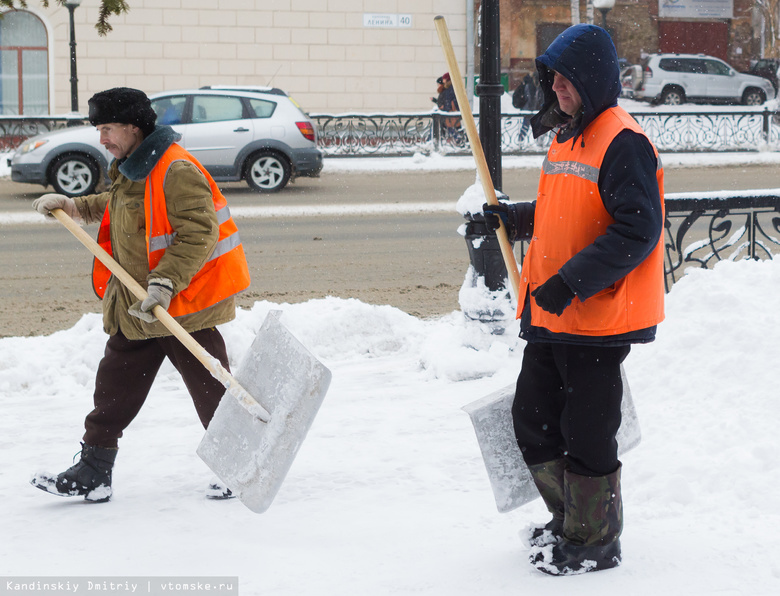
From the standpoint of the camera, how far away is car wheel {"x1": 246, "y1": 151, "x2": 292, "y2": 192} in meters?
13.7

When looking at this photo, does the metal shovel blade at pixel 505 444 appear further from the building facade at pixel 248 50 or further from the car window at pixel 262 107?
the building facade at pixel 248 50

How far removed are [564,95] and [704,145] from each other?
Result: 17.9m

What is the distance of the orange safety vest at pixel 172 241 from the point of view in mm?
3180

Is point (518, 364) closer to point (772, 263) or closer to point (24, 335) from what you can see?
point (772, 263)

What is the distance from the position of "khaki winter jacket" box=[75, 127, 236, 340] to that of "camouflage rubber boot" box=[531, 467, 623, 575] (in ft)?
4.45

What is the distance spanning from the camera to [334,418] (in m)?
4.18

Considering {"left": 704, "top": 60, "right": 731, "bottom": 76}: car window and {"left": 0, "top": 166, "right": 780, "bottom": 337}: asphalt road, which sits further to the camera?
{"left": 704, "top": 60, "right": 731, "bottom": 76}: car window

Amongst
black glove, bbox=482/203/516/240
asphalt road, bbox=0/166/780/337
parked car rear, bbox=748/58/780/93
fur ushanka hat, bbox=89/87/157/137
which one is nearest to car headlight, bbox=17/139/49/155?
asphalt road, bbox=0/166/780/337

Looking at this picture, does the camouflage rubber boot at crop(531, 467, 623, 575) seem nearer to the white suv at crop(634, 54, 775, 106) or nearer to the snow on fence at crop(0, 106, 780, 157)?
the snow on fence at crop(0, 106, 780, 157)

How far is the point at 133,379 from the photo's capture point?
11.0 feet

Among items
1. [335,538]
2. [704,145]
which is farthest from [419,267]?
[704,145]

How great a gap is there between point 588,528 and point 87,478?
171 cm

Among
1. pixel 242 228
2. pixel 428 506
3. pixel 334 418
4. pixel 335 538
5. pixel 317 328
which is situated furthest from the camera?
pixel 242 228

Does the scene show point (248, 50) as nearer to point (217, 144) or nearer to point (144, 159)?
point (217, 144)
